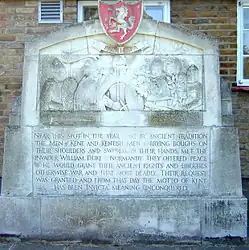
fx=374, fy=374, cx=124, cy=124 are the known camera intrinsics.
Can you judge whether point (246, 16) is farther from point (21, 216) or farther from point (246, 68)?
point (21, 216)

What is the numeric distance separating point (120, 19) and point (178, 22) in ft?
8.80

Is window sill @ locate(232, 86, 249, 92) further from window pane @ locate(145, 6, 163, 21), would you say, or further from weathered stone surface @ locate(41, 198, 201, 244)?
weathered stone surface @ locate(41, 198, 201, 244)

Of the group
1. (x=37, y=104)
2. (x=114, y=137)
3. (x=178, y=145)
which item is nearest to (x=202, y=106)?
(x=178, y=145)

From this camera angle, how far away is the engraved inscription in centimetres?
436

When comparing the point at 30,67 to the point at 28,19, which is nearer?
the point at 30,67

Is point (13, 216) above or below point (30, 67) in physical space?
below

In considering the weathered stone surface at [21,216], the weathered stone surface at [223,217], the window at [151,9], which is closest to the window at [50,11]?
the window at [151,9]

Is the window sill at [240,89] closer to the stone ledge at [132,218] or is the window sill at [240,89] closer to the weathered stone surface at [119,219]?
the stone ledge at [132,218]

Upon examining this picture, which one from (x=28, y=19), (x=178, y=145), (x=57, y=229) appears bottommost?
(x=57, y=229)

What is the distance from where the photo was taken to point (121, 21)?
171 inches

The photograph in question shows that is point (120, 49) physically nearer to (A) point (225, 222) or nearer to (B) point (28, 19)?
(A) point (225, 222)

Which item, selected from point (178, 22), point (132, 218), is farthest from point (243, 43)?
point (132, 218)

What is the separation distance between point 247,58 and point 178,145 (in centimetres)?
323

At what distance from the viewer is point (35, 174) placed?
4379 mm
